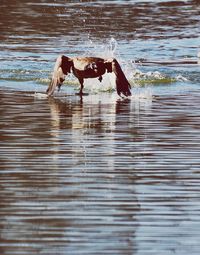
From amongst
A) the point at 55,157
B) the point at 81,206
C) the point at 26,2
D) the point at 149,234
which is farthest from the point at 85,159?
the point at 26,2

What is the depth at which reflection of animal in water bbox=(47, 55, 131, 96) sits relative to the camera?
17984 mm

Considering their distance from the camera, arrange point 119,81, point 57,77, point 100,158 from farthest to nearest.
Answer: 1. point 57,77
2. point 119,81
3. point 100,158

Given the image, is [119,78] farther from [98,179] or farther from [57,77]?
[98,179]

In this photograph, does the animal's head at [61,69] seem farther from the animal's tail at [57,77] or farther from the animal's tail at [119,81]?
the animal's tail at [119,81]

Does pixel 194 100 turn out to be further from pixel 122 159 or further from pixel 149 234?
pixel 149 234

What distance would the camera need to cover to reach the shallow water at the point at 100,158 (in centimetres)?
877

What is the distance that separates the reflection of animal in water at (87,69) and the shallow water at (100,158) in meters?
0.25

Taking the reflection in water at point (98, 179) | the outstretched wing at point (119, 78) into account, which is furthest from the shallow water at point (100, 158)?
the outstretched wing at point (119, 78)

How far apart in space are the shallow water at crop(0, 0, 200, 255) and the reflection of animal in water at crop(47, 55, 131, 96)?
9.7 inches

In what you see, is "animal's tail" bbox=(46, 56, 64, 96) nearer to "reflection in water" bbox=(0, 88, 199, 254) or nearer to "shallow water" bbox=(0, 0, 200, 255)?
"shallow water" bbox=(0, 0, 200, 255)

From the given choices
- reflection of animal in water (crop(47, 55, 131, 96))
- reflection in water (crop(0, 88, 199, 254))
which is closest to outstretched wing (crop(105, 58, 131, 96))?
reflection of animal in water (crop(47, 55, 131, 96))

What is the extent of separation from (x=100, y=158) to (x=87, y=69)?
600 cm

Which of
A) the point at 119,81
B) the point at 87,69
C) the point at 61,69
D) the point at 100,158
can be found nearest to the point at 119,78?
the point at 119,81

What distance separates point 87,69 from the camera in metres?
18.1
